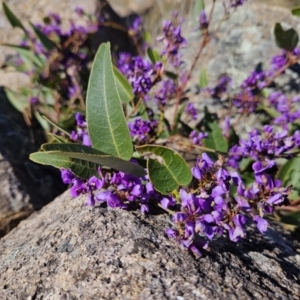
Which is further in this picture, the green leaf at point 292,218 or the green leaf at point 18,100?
the green leaf at point 18,100

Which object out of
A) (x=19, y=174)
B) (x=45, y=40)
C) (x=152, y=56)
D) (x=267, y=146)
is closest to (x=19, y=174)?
(x=19, y=174)

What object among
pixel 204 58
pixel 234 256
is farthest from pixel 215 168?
pixel 204 58

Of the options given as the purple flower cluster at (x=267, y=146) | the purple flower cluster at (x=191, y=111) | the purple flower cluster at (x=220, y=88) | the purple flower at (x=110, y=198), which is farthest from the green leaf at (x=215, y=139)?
the purple flower at (x=110, y=198)

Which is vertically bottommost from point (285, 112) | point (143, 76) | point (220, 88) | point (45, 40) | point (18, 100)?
point (285, 112)

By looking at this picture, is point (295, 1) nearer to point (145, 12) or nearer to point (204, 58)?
point (204, 58)

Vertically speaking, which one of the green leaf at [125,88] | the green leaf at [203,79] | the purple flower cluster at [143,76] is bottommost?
the green leaf at [203,79]

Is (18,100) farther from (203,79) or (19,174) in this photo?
(203,79)

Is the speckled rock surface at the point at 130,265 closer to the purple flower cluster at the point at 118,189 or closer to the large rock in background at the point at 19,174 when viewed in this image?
the purple flower cluster at the point at 118,189
